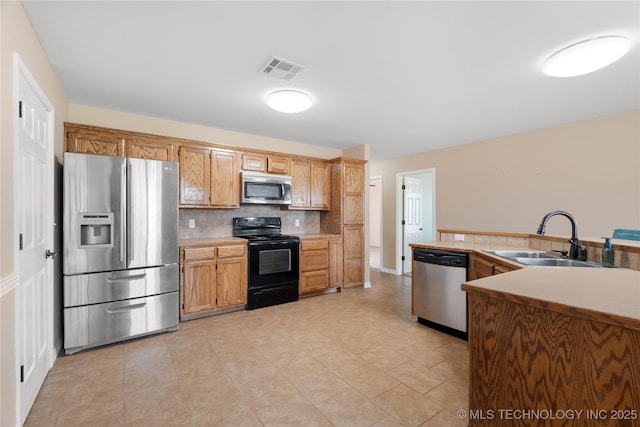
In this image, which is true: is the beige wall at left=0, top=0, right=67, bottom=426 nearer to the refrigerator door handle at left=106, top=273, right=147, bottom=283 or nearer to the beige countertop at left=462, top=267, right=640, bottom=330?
the refrigerator door handle at left=106, top=273, right=147, bottom=283

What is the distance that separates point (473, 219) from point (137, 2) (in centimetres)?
493

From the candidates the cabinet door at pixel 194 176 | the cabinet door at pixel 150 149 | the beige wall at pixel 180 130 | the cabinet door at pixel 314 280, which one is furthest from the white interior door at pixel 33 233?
the cabinet door at pixel 314 280

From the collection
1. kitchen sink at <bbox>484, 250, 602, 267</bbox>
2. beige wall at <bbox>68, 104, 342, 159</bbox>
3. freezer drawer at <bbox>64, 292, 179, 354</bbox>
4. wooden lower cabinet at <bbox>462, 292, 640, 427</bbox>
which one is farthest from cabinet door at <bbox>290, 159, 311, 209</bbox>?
wooden lower cabinet at <bbox>462, 292, 640, 427</bbox>

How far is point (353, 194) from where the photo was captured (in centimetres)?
461

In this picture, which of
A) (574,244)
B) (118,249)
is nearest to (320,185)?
(118,249)

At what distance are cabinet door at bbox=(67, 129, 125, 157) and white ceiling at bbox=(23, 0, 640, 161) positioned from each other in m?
0.39

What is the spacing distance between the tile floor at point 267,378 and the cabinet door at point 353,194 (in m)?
1.87

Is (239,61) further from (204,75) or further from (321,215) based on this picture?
(321,215)

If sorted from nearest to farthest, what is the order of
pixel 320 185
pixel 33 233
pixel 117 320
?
pixel 33 233 → pixel 117 320 → pixel 320 185

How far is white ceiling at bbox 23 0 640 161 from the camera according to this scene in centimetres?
169

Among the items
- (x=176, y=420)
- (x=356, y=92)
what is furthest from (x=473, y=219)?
(x=176, y=420)

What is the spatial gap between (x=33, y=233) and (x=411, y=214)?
5.58 metres

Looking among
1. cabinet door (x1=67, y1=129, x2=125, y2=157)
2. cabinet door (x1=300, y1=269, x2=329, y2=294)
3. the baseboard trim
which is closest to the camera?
the baseboard trim

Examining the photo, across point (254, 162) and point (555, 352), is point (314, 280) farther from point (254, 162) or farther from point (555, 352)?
point (555, 352)
